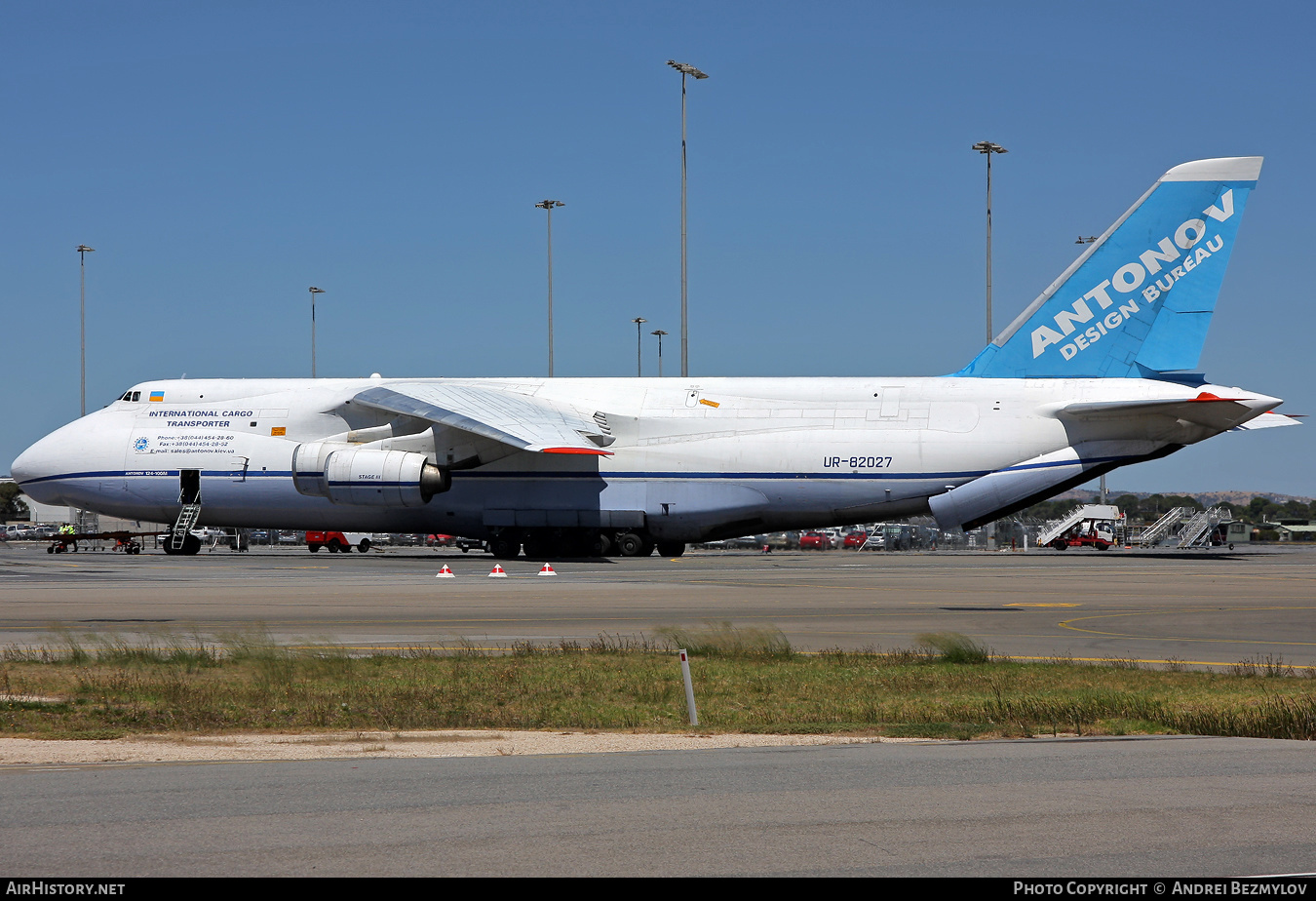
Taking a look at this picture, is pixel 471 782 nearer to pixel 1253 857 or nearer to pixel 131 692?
pixel 1253 857

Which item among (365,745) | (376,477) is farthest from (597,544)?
(365,745)

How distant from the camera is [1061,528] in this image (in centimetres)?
6975

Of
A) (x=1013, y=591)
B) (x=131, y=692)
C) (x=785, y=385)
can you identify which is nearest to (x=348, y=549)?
(x=785, y=385)

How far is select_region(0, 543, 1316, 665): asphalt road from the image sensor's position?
18016 millimetres

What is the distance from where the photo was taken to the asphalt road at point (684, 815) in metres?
6.08

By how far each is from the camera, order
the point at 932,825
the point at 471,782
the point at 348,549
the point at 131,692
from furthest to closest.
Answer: the point at 348,549 < the point at 131,692 < the point at 471,782 < the point at 932,825

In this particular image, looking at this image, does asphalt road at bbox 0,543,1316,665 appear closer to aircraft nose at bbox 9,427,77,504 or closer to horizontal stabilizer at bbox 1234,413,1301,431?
horizontal stabilizer at bbox 1234,413,1301,431

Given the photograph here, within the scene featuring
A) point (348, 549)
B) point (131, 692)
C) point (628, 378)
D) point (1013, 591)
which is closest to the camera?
point (131, 692)

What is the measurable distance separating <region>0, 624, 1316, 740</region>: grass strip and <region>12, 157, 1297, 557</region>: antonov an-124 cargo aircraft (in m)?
20.4

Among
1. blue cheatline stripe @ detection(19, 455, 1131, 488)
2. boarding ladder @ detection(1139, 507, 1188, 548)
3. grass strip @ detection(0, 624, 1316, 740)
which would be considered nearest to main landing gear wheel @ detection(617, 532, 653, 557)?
blue cheatline stripe @ detection(19, 455, 1131, 488)

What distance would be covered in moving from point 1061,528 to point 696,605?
2024 inches

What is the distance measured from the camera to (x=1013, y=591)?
2695cm

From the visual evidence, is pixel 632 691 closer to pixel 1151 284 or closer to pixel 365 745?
pixel 365 745
